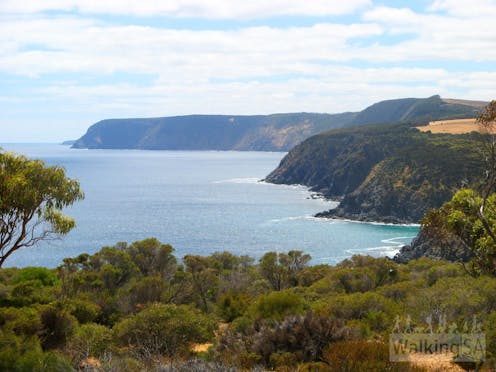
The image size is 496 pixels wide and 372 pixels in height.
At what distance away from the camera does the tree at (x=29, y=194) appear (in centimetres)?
1587

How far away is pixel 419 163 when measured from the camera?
132 metres

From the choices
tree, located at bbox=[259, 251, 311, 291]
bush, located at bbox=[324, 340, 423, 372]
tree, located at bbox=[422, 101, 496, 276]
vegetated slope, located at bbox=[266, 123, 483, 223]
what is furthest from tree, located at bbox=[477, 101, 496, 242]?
vegetated slope, located at bbox=[266, 123, 483, 223]

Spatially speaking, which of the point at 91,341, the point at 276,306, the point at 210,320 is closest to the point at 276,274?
the point at 210,320

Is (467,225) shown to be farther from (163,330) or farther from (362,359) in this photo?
(163,330)

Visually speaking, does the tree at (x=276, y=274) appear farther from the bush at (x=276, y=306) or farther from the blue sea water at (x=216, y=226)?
the blue sea water at (x=216, y=226)

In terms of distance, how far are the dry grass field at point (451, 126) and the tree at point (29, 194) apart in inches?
6103

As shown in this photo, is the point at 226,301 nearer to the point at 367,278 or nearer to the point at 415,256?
the point at 367,278

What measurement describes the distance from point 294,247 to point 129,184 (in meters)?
108

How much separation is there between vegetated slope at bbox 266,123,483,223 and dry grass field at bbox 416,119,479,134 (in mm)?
5312

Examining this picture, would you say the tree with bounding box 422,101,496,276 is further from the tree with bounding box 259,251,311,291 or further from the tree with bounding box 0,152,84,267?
the tree with bounding box 259,251,311,291

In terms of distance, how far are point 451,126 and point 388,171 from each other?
165ft

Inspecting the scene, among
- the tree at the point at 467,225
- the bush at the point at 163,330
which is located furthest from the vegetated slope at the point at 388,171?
the bush at the point at 163,330

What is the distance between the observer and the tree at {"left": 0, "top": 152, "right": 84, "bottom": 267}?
15867 mm

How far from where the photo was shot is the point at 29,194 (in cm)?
1605
